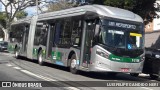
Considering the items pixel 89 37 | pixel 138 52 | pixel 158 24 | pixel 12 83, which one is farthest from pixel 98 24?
pixel 158 24

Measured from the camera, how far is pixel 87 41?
1731 cm

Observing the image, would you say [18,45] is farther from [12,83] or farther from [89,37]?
[12,83]

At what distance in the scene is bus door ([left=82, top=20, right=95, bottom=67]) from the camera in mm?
17031

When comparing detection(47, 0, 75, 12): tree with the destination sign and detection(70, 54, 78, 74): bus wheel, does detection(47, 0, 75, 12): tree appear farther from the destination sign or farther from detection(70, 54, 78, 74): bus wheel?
the destination sign

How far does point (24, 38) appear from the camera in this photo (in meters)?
27.8

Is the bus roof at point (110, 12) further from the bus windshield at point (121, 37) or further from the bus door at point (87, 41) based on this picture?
the bus door at point (87, 41)

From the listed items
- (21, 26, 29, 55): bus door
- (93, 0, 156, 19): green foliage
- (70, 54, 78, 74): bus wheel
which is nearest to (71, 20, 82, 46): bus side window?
(70, 54, 78, 74): bus wheel

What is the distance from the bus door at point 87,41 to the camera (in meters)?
17.0

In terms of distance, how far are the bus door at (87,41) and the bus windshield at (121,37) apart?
0.70m

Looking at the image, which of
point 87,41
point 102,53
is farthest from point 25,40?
point 102,53

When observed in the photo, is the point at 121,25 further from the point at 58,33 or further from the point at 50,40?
the point at 50,40

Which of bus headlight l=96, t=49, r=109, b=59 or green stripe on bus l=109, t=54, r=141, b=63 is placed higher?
bus headlight l=96, t=49, r=109, b=59

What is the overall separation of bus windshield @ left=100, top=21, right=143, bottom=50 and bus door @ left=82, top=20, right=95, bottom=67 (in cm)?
70

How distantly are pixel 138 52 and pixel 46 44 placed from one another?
709 cm
